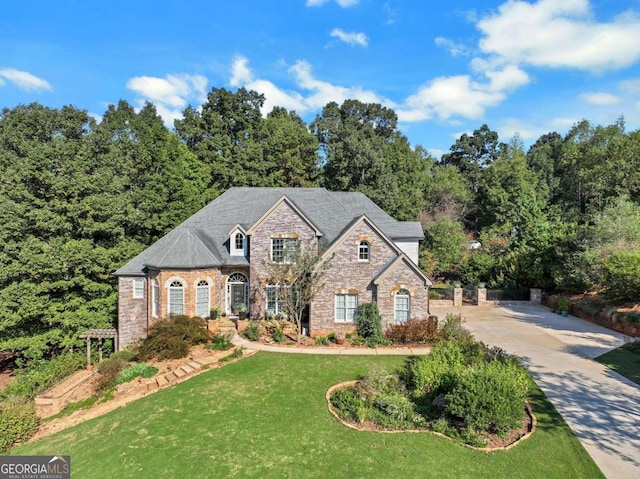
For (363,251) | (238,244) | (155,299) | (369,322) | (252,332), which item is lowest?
(252,332)

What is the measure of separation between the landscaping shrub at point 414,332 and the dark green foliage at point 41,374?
64.0 feet

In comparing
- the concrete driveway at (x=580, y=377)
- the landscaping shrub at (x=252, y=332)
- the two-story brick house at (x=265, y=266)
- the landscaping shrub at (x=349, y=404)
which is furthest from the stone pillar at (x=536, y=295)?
the landscaping shrub at (x=349, y=404)

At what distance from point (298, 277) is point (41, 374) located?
→ 55.9 ft

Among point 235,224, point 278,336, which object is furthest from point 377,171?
point 278,336

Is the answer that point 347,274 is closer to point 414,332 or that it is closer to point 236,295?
point 414,332

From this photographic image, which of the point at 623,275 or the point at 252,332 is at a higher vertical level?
the point at 623,275

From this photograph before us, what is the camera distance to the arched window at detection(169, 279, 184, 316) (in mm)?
22359

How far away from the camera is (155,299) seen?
2275 centimetres

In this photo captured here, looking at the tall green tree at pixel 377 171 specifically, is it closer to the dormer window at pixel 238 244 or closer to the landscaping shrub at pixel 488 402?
the dormer window at pixel 238 244

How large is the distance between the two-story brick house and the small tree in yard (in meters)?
0.43

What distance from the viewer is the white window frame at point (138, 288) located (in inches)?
937

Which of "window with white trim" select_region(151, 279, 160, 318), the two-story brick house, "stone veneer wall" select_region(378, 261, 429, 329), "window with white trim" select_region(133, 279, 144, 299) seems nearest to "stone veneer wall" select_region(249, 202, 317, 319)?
the two-story brick house

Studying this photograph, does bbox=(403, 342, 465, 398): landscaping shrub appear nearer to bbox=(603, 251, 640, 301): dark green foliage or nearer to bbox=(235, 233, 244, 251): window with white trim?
bbox=(235, 233, 244, 251): window with white trim

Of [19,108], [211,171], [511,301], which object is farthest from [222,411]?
[19,108]
